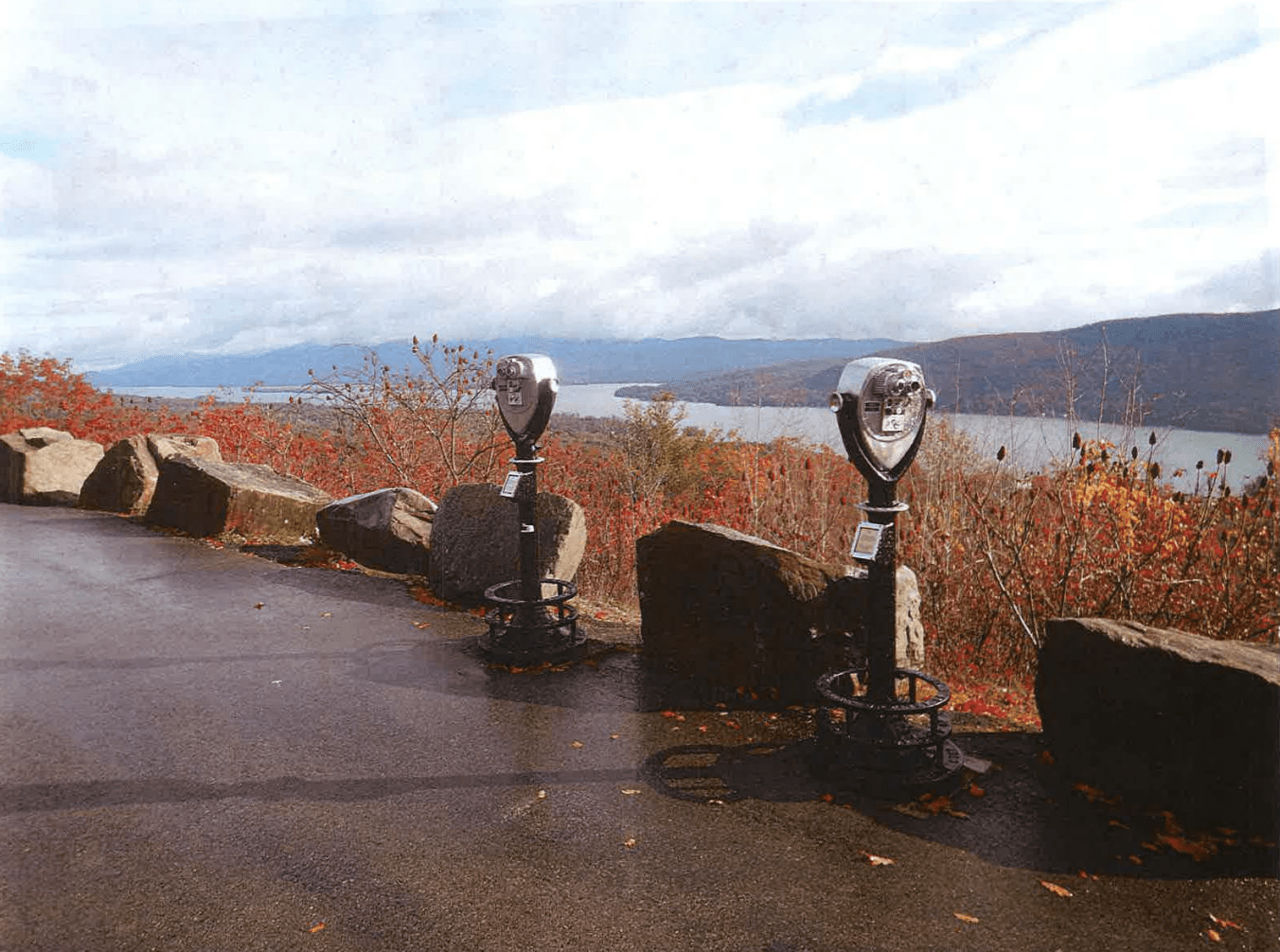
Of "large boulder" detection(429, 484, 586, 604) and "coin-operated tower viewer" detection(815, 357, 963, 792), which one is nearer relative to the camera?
"coin-operated tower viewer" detection(815, 357, 963, 792)

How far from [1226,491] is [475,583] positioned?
5.48 m

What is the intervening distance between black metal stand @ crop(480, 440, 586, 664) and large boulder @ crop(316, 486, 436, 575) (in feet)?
8.70

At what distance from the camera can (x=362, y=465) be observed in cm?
1551

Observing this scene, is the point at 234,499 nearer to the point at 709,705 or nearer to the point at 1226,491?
the point at 709,705

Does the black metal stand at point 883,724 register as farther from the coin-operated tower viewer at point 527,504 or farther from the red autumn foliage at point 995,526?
the coin-operated tower viewer at point 527,504

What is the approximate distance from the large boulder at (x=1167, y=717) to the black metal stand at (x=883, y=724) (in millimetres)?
556

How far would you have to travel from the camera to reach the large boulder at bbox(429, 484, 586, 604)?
7.12m

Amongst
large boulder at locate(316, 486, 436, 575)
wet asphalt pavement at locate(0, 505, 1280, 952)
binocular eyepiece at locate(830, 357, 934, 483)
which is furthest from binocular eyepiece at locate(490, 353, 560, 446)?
large boulder at locate(316, 486, 436, 575)

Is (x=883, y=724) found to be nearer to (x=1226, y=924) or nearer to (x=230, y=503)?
(x=1226, y=924)

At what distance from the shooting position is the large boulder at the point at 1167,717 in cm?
339

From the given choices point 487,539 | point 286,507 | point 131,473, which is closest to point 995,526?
point 487,539

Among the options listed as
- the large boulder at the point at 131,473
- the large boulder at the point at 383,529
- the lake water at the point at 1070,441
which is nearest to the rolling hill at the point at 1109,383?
the lake water at the point at 1070,441

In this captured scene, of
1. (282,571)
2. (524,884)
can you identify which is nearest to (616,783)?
(524,884)

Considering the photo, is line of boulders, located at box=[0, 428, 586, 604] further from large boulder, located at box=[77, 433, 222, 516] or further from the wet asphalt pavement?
the wet asphalt pavement
